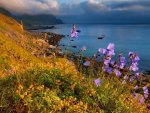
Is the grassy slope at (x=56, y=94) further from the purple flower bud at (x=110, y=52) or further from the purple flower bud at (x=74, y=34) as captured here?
the purple flower bud at (x=74, y=34)

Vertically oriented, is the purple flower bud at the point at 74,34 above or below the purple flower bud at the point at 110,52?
above

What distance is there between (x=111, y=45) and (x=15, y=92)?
2.54 meters

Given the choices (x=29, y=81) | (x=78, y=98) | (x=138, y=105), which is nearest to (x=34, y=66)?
(x=29, y=81)

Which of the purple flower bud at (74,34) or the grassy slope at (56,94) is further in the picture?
the purple flower bud at (74,34)

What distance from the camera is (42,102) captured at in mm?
7270

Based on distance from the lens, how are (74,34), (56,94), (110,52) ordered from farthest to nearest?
1. (74,34)
2. (110,52)
3. (56,94)

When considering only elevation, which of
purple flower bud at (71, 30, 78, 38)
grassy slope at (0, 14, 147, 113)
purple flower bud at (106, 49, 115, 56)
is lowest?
grassy slope at (0, 14, 147, 113)

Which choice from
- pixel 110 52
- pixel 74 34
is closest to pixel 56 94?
pixel 110 52

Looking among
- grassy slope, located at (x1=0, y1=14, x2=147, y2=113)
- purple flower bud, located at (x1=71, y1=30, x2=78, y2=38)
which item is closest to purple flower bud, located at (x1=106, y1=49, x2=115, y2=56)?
grassy slope, located at (x1=0, y1=14, x2=147, y2=113)

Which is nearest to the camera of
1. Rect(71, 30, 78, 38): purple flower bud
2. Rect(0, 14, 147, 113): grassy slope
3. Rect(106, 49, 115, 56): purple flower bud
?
Rect(0, 14, 147, 113): grassy slope

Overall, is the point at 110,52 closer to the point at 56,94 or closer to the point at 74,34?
the point at 74,34

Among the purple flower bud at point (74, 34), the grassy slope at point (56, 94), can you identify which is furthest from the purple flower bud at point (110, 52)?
the purple flower bud at point (74, 34)

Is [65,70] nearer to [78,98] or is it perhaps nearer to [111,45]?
[78,98]

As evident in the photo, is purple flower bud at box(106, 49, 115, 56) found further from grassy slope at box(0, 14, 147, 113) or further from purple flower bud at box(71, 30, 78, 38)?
purple flower bud at box(71, 30, 78, 38)
